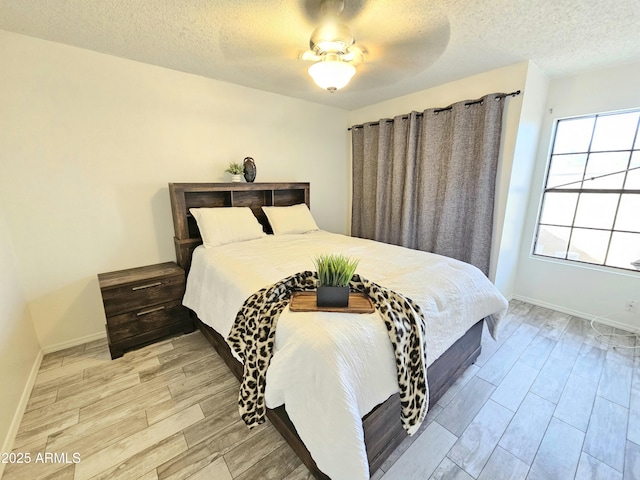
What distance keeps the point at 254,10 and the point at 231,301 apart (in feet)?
5.77

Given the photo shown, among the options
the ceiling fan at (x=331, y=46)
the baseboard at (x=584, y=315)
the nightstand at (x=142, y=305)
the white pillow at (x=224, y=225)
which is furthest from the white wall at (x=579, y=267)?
the nightstand at (x=142, y=305)

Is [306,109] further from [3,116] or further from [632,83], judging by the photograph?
[632,83]

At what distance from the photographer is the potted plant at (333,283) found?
3.97 feet

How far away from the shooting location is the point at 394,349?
3.73 ft

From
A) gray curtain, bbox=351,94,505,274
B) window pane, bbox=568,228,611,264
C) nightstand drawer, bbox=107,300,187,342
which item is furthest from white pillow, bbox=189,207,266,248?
window pane, bbox=568,228,611,264

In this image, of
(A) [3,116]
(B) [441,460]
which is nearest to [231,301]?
(B) [441,460]

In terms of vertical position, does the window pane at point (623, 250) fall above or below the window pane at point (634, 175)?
below

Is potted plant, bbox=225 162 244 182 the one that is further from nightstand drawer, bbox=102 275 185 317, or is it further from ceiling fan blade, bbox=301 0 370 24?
ceiling fan blade, bbox=301 0 370 24

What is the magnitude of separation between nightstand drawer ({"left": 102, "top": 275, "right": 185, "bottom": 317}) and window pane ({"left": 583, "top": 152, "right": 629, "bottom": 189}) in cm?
404

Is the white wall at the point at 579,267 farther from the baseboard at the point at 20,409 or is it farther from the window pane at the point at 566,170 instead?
the baseboard at the point at 20,409

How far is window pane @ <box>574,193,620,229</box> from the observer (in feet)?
8.21

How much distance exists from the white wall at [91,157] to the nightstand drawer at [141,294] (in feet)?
1.50

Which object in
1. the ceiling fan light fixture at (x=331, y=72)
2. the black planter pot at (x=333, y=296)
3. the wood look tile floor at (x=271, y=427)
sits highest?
the ceiling fan light fixture at (x=331, y=72)

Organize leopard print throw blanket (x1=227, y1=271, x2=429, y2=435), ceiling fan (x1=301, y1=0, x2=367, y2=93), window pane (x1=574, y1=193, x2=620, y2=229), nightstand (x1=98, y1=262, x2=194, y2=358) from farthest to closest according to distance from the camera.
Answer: window pane (x1=574, y1=193, x2=620, y2=229)
nightstand (x1=98, y1=262, x2=194, y2=358)
ceiling fan (x1=301, y1=0, x2=367, y2=93)
leopard print throw blanket (x1=227, y1=271, x2=429, y2=435)
